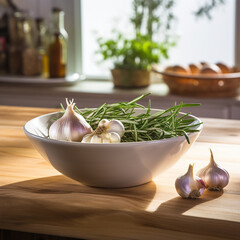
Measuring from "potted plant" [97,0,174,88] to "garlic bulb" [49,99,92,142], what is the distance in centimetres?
186

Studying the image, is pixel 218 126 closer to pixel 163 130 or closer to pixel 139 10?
pixel 163 130

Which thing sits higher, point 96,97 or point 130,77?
point 130,77

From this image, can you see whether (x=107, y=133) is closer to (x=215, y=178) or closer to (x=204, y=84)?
(x=215, y=178)

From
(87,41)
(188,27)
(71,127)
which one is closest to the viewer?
(71,127)

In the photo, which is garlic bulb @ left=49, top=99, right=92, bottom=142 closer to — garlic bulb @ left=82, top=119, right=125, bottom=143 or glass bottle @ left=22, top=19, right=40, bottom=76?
garlic bulb @ left=82, top=119, right=125, bottom=143

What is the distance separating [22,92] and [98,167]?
6.67ft

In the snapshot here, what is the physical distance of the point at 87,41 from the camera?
3232 millimetres

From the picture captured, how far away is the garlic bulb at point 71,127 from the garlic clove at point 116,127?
Answer: 56mm

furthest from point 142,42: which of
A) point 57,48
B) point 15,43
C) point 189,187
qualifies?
point 189,187

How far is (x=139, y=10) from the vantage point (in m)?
3.00

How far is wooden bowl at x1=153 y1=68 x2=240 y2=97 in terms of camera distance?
7.86ft

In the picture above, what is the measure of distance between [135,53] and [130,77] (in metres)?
0.14

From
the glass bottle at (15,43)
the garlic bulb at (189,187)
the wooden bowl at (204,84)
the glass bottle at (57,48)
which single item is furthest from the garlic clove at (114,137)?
the glass bottle at (15,43)

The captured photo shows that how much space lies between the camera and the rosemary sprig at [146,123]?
2.73 ft
